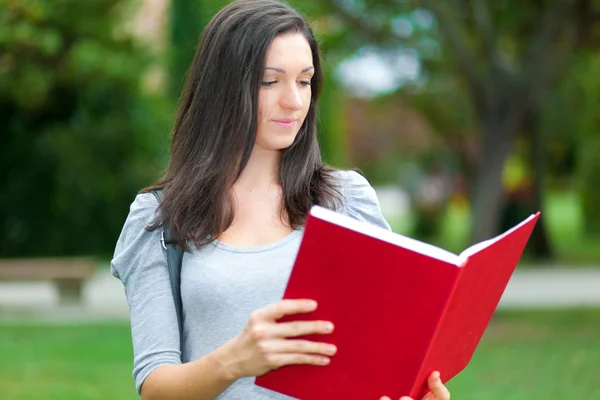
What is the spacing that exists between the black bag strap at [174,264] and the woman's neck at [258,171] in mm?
210

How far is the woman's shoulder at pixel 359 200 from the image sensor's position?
2.31 m

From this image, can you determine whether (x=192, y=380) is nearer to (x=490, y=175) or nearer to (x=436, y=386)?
(x=436, y=386)

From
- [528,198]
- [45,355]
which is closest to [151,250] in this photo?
[45,355]

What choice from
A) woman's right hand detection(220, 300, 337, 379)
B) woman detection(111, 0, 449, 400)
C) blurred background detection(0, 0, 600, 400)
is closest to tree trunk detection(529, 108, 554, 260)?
blurred background detection(0, 0, 600, 400)

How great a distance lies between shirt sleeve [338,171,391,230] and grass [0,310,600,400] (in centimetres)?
500

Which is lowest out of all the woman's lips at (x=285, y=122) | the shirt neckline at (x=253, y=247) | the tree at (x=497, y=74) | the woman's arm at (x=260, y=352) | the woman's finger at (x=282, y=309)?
the woman's arm at (x=260, y=352)

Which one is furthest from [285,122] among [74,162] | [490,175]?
[74,162]

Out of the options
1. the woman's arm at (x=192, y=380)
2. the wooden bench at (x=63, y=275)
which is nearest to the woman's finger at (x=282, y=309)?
the woman's arm at (x=192, y=380)

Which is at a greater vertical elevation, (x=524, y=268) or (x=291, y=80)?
(x=291, y=80)

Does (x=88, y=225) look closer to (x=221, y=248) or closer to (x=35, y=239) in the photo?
(x=35, y=239)

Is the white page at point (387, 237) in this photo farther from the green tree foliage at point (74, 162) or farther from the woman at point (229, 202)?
the green tree foliage at point (74, 162)

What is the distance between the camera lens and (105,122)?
1831 centimetres

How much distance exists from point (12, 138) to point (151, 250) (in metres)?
17.2

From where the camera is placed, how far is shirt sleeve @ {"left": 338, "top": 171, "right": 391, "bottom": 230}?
91.0 inches
